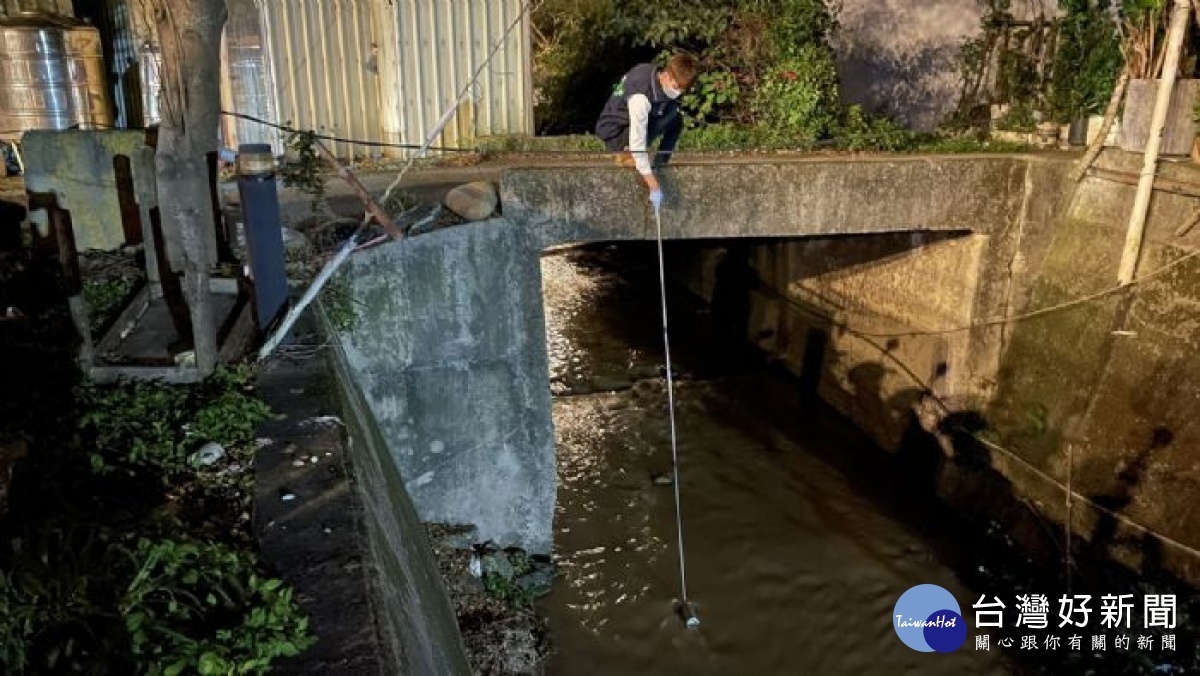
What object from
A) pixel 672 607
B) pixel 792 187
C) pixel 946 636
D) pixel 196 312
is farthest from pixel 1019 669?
pixel 196 312

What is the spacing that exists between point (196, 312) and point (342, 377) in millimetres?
975

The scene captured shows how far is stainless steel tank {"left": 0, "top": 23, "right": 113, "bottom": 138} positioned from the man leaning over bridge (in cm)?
708

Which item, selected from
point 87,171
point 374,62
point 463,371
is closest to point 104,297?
point 87,171

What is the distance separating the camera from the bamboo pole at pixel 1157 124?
713 cm

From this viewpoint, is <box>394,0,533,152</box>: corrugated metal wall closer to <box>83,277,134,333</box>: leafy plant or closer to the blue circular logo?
<box>83,277,134,333</box>: leafy plant

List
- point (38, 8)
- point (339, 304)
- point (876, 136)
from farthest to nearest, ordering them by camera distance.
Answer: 1. point (38, 8)
2. point (876, 136)
3. point (339, 304)

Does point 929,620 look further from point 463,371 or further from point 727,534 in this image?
point 463,371

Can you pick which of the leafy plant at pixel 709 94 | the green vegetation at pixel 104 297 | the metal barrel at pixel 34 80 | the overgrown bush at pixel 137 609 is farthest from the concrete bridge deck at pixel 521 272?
the metal barrel at pixel 34 80

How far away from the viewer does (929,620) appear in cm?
770

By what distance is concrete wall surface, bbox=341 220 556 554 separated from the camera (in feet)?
20.8

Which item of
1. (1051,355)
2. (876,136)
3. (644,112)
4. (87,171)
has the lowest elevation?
(1051,355)

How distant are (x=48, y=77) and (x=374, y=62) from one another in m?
4.04

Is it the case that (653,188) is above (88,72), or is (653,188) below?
below

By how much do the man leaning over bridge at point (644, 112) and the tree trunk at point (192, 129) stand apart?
3.46 meters
